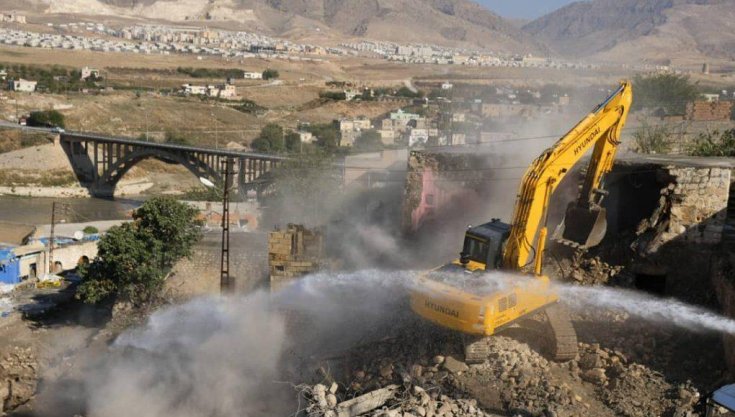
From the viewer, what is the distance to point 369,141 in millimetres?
64438

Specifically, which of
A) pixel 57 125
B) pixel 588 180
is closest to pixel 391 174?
pixel 588 180

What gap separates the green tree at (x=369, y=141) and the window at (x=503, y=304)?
49.4 m

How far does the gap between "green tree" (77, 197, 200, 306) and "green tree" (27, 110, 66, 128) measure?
166ft

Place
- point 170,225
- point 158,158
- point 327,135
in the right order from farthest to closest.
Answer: point 327,135, point 158,158, point 170,225

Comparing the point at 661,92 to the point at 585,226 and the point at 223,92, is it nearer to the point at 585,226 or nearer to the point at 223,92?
the point at 585,226

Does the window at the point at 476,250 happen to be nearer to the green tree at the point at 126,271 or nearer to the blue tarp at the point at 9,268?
the green tree at the point at 126,271

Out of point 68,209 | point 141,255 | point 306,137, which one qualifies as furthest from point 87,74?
point 141,255

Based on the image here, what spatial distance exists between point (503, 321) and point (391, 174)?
49.4 feet

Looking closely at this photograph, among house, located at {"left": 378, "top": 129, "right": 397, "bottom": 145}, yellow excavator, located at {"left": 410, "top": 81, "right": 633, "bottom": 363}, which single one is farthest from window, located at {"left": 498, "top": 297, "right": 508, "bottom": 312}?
house, located at {"left": 378, "top": 129, "right": 397, "bottom": 145}

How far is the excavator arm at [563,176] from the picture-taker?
1232 centimetres

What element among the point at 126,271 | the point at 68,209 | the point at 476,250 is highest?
the point at 476,250

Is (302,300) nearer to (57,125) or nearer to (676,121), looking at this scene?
(676,121)

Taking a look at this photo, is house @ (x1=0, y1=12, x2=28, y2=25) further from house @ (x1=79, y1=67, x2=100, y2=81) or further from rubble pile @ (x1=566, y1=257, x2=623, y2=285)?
rubble pile @ (x1=566, y1=257, x2=623, y2=285)

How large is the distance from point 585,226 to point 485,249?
3.29 meters
